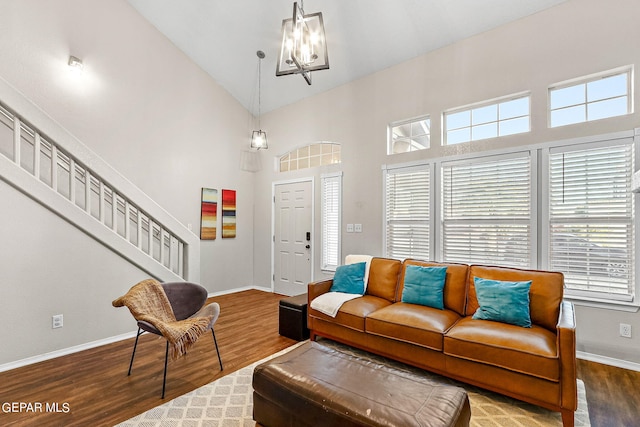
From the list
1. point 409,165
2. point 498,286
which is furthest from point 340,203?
point 498,286

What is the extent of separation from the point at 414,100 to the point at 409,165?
34.8 inches

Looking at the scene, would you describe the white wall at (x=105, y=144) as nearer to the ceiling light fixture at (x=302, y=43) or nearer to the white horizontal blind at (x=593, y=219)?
the ceiling light fixture at (x=302, y=43)

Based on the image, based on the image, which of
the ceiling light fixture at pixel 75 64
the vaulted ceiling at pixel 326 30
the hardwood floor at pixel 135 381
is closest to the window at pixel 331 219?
the vaulted ceiling at pixel 326 30

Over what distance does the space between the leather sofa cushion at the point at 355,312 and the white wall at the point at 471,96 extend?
4.33 ft

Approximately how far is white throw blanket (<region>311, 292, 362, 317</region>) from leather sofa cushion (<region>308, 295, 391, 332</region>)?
0.05 meters

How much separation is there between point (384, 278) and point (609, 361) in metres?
2.15

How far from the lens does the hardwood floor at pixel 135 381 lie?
2059mm

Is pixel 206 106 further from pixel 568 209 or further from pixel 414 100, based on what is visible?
pixel 568 209

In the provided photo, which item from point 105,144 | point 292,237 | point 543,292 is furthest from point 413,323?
point 105,144

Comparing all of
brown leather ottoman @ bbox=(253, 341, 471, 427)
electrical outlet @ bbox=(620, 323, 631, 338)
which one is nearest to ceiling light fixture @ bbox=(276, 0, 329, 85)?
brown leather ottoman @ bbox=(253, 341, 471, 427)

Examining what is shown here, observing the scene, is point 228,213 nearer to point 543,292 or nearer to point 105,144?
point 105,144

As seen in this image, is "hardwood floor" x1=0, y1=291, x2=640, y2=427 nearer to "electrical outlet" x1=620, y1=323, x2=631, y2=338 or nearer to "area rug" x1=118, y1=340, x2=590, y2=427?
"area rug" x1=118, y1=340, x2=590, y2=427

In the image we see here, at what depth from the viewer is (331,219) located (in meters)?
4.94

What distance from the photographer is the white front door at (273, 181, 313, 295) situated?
5234mm
